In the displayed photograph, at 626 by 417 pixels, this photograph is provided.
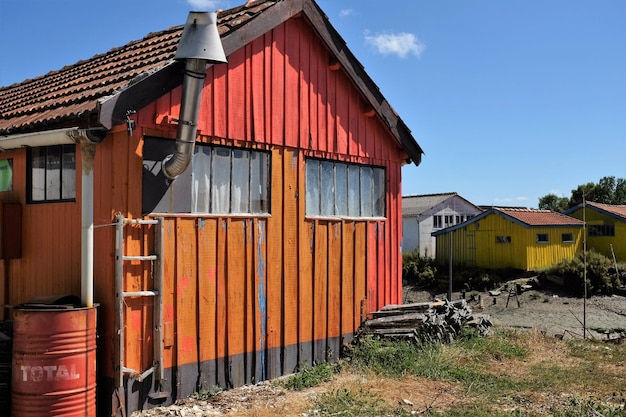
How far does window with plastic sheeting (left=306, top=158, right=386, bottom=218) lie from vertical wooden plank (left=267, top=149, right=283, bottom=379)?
2.64ft

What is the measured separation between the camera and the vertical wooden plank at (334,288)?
1002 cm

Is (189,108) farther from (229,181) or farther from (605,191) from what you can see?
(605,191)

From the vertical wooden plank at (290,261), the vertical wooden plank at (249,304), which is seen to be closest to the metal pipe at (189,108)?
the vertical wooden plank at (249,304)

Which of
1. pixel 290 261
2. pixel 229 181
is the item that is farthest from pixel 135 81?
pixel 290 261

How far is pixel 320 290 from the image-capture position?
32.2 ft

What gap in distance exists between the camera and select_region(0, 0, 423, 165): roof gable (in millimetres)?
6906

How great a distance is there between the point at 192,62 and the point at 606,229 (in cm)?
3387

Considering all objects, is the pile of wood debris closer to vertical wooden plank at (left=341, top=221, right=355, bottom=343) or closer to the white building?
vertical wooden plank at (left=341, top=221, right=355, bottom=343)

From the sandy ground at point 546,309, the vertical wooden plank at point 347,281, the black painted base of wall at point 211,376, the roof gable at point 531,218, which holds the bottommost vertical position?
the sandy ground at point 546,309

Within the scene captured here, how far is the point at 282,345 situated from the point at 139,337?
8.73 feet

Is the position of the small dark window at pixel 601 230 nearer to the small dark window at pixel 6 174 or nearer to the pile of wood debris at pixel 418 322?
the pile of wood debris at pixel 418 322

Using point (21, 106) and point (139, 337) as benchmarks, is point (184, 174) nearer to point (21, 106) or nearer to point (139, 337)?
point (139, 337)

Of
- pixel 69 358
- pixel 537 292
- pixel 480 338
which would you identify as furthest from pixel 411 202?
pixel 69 358

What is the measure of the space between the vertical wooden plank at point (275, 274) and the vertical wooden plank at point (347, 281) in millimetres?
1553
